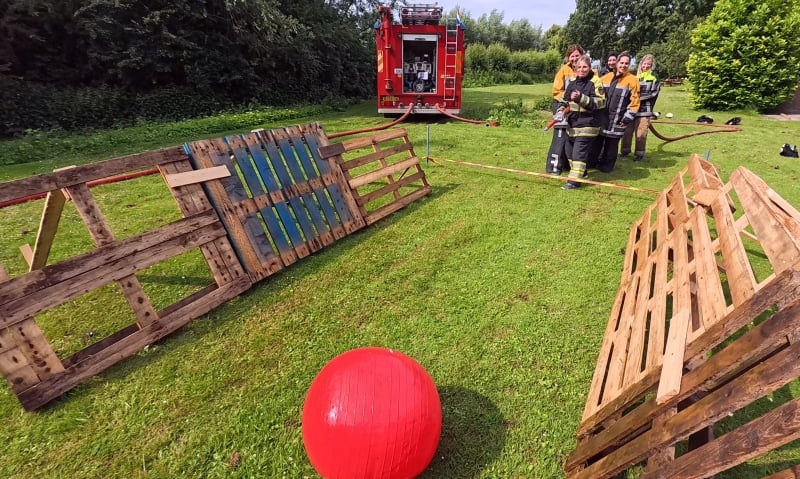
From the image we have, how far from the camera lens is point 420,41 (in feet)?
44.3

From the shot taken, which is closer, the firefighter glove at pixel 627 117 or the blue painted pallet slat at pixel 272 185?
the blue painted pallet slat at pixel 272 185

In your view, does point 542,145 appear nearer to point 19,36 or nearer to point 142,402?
point 142,402

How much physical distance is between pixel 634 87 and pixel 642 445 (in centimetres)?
735

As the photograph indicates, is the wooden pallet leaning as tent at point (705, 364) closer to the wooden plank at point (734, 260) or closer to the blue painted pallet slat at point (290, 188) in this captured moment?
the wooden plank at point (734, 260)

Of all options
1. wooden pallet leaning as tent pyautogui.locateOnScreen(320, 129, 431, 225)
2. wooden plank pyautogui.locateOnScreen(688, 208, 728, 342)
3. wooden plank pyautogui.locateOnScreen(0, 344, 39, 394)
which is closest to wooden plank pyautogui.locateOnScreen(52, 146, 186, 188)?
wooden plank pyautogui.locateOnScreen(0, 344, 39, 394)

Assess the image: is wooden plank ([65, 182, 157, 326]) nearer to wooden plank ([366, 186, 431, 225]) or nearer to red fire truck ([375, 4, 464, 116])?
wooden plank ([366, 186, 431, 225])

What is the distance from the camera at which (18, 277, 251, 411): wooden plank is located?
2.64 metres

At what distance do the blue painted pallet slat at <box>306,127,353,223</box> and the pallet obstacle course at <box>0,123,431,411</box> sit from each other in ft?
0.05

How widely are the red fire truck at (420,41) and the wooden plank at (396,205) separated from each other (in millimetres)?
7797

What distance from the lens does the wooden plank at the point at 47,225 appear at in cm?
331

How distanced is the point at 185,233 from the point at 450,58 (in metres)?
12.0

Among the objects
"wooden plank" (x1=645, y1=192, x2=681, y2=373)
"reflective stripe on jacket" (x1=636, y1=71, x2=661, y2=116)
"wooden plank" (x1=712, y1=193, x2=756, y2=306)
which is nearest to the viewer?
"wooden plank" (x1=712, y1=193, x2=756, y2=306)

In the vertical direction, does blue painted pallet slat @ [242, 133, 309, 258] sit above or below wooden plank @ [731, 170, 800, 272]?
below

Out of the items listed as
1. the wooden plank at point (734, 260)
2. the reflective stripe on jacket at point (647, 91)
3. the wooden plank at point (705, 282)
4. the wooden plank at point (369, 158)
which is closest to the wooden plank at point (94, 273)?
the wooden plank at point (369, 158)
